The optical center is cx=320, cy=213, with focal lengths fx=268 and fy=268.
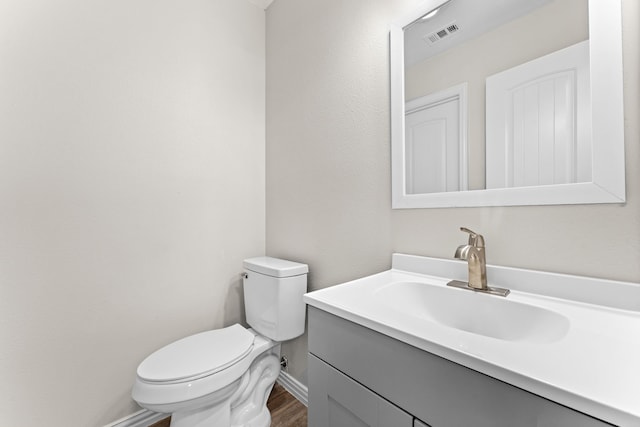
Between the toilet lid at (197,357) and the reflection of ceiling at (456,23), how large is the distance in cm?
140

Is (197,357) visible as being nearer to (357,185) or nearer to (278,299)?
(278,299)

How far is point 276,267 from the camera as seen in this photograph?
1392 mm

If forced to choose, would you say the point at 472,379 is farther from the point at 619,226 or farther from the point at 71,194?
the point at 71,194

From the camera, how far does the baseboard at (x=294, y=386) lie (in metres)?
1.49

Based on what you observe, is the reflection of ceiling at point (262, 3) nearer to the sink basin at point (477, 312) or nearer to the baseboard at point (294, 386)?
the sink basin at point (477, 312)

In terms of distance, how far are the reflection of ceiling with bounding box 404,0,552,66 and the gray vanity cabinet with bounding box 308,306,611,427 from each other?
983 millimetres

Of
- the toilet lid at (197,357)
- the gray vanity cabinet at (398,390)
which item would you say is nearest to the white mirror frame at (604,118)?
the gray vanity cabinet at (398,390)

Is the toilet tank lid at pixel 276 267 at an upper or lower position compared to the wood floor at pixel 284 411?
upper

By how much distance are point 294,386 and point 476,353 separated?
4.60 ft

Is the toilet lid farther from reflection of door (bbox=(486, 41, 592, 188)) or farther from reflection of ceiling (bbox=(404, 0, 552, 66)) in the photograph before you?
reflection of ceiling (bbox=(404, 0, 552, 66))

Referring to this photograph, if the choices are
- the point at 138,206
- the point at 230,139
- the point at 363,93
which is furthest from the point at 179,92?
the point at 363,93

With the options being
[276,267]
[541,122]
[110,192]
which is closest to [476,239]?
[541,122]

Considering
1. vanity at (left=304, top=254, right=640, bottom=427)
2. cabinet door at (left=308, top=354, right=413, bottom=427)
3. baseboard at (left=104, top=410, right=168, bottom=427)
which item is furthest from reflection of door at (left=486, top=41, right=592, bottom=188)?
baseboard at (left=104, top=410, right=168, bottom=427)

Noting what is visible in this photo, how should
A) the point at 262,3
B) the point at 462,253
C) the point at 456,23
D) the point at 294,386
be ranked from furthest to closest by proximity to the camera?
the point at 262,3 < the point at 294,386 < the point at 456,23 < the point at 462,253
